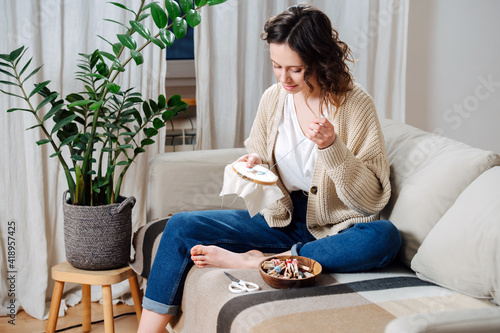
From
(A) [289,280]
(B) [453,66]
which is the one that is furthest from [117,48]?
(B) [453,66]

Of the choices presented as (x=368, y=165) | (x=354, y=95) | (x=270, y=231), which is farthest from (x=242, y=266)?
(x=354, y=95)

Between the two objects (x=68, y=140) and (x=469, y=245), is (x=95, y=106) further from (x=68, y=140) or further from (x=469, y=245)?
(x=469, y=245)

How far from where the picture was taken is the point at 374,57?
281 centimetres

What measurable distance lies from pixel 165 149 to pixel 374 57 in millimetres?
1094

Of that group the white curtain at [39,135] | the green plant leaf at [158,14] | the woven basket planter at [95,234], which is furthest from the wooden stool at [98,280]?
the green plant leaf at [158,14]

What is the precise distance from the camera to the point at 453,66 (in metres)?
2.98

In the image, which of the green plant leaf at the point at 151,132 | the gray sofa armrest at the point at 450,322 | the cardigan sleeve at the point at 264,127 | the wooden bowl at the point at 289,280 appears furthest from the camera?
the green plant leaf at the point at 151,132

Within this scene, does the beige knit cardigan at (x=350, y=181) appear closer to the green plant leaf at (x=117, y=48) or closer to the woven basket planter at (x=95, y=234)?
the woven basket planter at (x=95, y=234)

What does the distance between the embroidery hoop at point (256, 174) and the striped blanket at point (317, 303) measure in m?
0.26

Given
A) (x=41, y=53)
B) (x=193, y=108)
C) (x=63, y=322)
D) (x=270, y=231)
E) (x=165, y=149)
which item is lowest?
(x=63, y=322)

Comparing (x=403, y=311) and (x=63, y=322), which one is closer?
(x=403, y=311)

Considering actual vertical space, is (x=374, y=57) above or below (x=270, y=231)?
above

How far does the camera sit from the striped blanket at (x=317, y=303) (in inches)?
52.9

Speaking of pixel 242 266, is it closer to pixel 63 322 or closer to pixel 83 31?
pixel 63 322
